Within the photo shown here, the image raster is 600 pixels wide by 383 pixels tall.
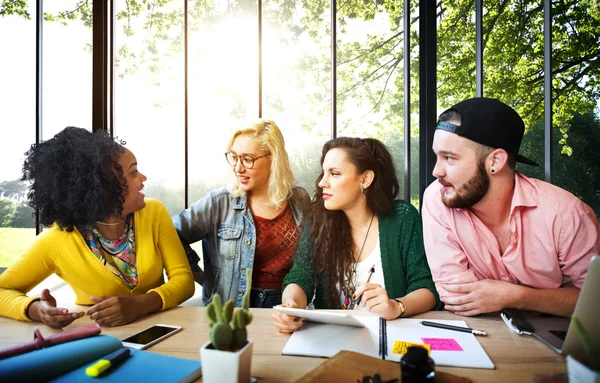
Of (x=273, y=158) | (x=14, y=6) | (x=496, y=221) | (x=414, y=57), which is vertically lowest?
(x=496, y=221)

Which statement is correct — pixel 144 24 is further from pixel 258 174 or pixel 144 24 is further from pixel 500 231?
pixel 500 231

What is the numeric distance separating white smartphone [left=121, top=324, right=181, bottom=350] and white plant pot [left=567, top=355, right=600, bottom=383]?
39.1 inches

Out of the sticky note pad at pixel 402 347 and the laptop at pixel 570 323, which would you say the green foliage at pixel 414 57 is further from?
the sticky note pad at pixel 402 347

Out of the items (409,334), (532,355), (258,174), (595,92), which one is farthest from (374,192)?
(595,92)

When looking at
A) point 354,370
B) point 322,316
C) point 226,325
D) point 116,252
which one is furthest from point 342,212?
point 226,325

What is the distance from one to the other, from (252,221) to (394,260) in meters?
0.80

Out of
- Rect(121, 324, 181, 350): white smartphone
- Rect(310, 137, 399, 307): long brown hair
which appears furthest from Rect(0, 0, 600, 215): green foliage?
Rect(121, 324, 181, 350): white smartphone

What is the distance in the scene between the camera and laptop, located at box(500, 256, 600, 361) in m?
0.93

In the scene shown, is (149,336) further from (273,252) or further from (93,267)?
(273,252)

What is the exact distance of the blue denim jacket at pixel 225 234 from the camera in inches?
88.0

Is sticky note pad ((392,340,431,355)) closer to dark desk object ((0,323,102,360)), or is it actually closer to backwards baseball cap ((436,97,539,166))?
dark desk object ((0,323,102,360))

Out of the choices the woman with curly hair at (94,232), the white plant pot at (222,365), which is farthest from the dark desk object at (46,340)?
the white plant pot at (222,365)

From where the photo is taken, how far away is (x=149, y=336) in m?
1.22

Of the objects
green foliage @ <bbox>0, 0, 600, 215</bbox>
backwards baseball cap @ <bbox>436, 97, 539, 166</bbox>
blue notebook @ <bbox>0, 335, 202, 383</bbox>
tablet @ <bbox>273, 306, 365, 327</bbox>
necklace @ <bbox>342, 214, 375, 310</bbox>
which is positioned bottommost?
necklace @ <bbox>342, 214, 375, 310</bbox>
